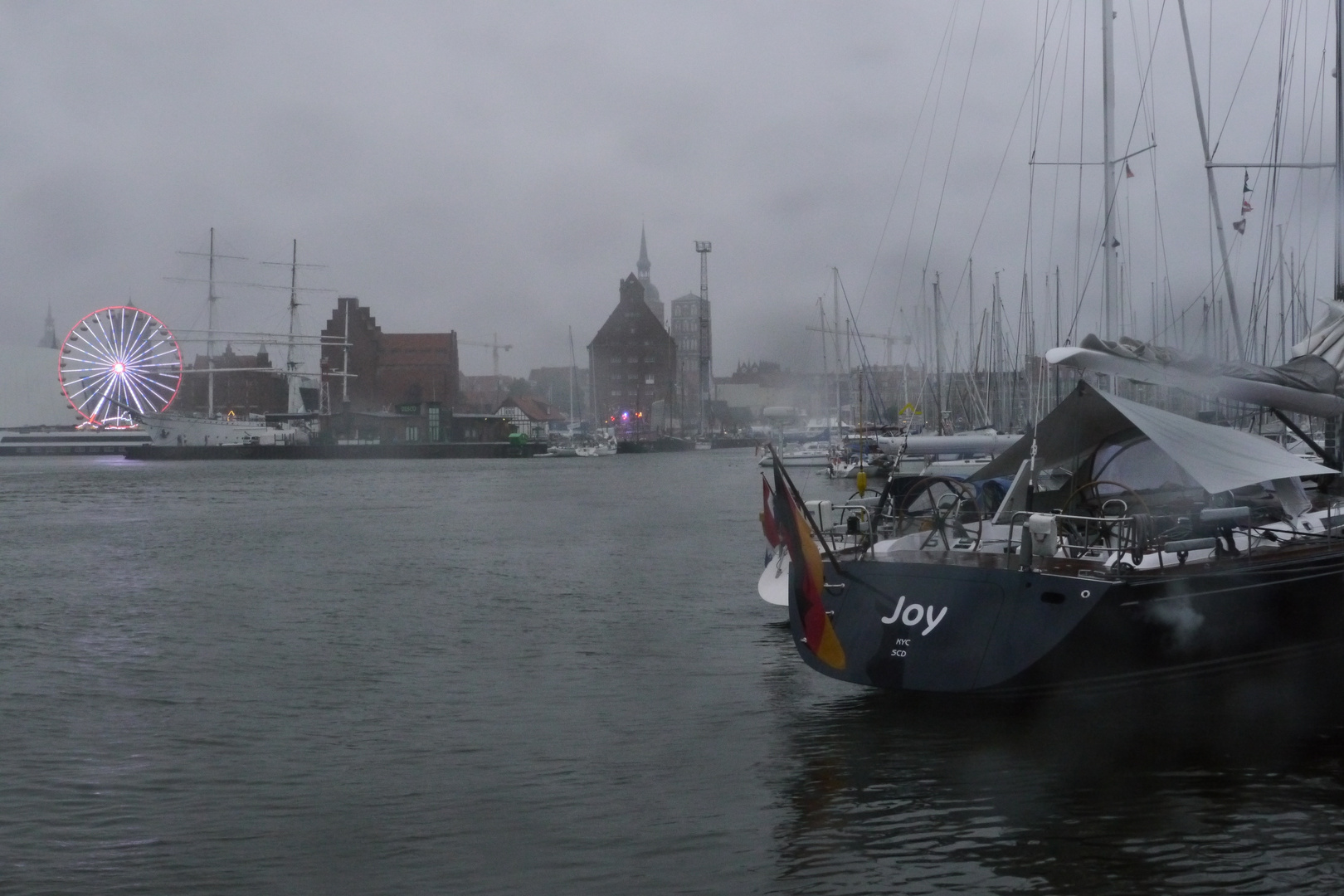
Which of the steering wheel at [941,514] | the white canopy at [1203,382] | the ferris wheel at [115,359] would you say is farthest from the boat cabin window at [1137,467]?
the ferris wheel at [115,359]

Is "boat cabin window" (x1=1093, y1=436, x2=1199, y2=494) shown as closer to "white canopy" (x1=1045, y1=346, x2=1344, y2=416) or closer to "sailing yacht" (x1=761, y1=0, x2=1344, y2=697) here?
"sailing yacht" (x1=761, y1=0, x2=1344, y2=697)

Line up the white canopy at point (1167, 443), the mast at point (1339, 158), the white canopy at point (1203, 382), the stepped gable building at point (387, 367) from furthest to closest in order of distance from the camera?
the stepped gable building at point (387, 367) < the mast at point (1339, 158) < the white canopy at point (1203, 382) < the white canopy at point (1167, 443)

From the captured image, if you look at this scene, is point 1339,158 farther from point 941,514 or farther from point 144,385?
point 144,385

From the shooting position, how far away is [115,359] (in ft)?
462

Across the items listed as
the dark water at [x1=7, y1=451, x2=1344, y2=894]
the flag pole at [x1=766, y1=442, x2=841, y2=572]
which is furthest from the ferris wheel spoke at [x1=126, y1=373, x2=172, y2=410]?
the flag pole at [x1=766, y1=442, x2=841, y2=572]

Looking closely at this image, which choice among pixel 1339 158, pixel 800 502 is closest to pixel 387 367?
pixel 1339 158

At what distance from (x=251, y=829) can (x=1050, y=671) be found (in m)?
6.73

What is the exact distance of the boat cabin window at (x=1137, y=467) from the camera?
15.1 m

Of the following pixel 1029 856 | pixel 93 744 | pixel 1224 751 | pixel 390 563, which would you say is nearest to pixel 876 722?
pixel 1224 751

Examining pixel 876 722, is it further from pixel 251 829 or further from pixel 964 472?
pixel 964 472

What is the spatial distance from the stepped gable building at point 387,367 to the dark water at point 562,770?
6613 inches

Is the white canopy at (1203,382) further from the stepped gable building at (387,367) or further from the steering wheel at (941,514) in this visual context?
the stepped gable building at (387,367)

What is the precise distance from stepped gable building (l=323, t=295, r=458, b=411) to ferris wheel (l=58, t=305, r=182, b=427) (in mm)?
46719

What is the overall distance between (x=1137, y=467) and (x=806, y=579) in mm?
4862
